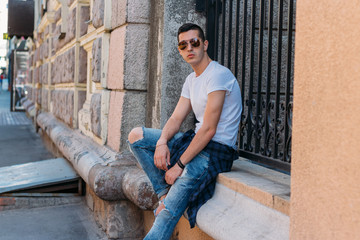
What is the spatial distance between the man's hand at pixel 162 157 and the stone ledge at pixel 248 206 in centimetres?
33

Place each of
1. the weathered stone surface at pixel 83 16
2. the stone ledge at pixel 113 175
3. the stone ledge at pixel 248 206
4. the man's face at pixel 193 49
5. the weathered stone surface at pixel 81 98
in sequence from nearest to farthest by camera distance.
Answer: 1. the stone ledge at pixel 248 206
2. the man's face at pixel 193 49
3. the stone ledge at pixel 113 175
4. the weathered stone surface at pixel 83 16
5. the weathered stone surface at pixel 81 98

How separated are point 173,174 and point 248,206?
1.81 ft

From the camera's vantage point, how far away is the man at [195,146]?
283 cm

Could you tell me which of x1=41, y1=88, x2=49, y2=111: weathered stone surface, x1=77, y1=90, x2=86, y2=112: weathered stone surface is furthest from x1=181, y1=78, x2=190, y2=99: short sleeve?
x1=41, y1=88, x2=49, y2=111: weathered stone surface

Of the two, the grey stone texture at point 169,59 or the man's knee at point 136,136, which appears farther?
Result: the grey stone texture at point 169,59

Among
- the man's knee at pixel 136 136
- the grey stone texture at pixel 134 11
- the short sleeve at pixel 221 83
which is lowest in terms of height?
the man's knee at pixel 136 136

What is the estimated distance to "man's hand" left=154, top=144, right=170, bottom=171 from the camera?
3041 millimetres

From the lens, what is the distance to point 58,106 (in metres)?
7.71

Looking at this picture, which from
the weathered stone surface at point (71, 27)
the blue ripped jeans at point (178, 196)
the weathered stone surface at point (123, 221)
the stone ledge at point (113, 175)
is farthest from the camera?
the weathered stone surface at point (71, 27)

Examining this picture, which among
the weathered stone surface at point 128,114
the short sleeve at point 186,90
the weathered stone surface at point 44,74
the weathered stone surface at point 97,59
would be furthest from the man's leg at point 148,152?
the weathered stone surface at point 44,74

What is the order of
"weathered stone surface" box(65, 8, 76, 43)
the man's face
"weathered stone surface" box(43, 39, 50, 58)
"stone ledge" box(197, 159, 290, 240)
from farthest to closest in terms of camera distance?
"weathered stone surface" box(43, 39, 50, 58), "weathered stone surface" box(65, 8, 76, 43), the man's face, "stone ledge" box(197, 159, 290, 240)

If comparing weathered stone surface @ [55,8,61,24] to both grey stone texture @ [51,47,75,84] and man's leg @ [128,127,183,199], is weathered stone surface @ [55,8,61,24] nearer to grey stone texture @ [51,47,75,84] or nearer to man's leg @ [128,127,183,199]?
grey stone texture @ [51,47,75,84]

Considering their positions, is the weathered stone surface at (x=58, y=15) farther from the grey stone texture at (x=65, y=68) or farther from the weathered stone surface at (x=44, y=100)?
the weathered stone surface at (x=44, y=100)

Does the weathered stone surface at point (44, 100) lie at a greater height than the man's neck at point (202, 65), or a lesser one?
lesser
